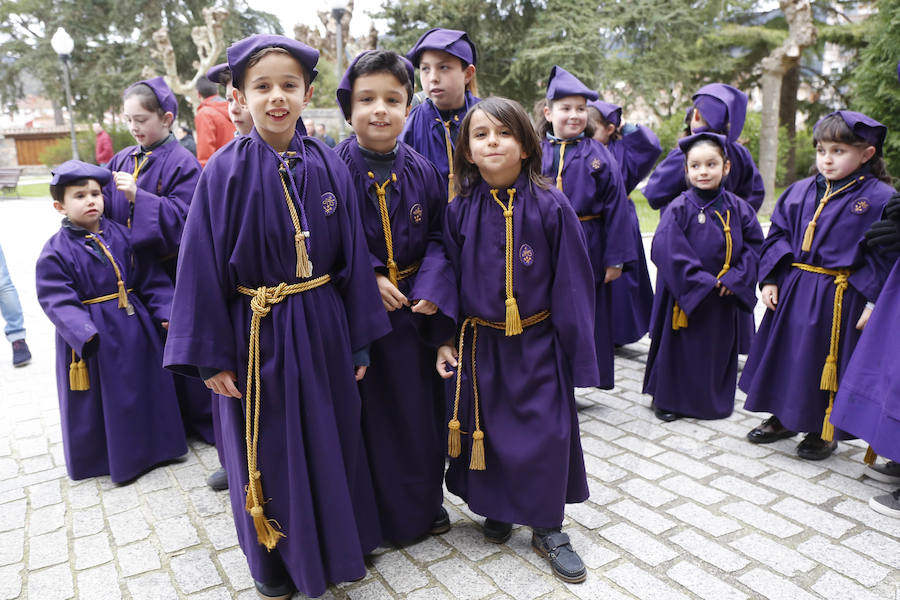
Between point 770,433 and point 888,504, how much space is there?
2.95 feet

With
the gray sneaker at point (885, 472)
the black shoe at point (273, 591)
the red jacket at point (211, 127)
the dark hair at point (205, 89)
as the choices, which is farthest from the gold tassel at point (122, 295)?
the dark hair at point (205, 89)

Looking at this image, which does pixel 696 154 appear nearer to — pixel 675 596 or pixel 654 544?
pixel 654 544

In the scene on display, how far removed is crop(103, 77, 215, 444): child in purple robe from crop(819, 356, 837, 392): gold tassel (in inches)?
150

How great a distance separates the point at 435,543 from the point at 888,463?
262cm

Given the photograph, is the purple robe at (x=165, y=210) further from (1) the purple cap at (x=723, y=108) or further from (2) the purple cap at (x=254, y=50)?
(1) the purple cap at (x=723, y=108)

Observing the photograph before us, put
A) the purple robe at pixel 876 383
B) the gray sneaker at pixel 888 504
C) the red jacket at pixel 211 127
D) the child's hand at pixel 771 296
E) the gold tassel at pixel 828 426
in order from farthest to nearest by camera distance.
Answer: the red jacket at pixel 211 127, the child's hand at pixel 771 296, the gold tassel at pixel 828 426, the gray sneaker at pixel 888 504, the purple robe at pixel 876 383

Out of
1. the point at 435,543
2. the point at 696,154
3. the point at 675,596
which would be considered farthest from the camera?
the point at 696,154

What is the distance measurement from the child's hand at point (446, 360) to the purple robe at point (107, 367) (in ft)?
6.46

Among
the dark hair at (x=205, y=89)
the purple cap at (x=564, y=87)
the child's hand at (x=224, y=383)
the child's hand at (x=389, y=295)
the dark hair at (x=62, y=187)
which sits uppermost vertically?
the dark hair at (x=205, y=89)

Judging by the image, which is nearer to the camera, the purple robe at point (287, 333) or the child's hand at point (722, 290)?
the purple robe at point (287, 333)

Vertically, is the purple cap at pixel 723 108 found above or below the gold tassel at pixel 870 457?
above

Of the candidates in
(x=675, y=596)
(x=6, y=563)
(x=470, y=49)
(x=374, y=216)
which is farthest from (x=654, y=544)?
(x=6, y=563)

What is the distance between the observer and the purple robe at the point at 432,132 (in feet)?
12.5

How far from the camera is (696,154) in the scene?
4.50 meters
